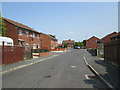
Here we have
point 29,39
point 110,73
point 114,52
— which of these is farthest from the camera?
point 29,39

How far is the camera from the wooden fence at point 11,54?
53.3ft

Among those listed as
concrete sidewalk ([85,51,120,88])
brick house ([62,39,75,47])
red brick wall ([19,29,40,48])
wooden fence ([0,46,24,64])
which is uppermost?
brick house ([62,39,75,47])

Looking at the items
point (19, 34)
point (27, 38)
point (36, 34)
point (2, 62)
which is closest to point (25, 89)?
point (2, 62)

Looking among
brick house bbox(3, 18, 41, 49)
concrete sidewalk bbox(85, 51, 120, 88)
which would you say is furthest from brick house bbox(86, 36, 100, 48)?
concrete sidewalk bbox(85, 51, 120, 88)

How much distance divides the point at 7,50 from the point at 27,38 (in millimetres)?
26142

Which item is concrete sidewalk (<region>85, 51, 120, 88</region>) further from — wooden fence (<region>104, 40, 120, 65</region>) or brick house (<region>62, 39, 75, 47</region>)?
brick house (<region>62, 39, 75, 47</region>)

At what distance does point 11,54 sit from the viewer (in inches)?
703

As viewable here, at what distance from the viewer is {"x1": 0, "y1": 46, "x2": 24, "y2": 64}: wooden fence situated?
16250 mm

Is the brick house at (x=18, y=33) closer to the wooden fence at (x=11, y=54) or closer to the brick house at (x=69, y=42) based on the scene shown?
the wooden fence at (x=11, y=54)

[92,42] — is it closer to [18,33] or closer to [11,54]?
[18,33]

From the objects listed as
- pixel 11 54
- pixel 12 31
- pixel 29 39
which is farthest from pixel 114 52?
pixel 29 39

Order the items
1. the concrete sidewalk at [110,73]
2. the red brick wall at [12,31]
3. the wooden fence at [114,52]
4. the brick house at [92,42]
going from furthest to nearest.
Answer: the brick house at [92,42] < the red brick wall at [12,31] < the wooden fence at [114,52] < the concrete sidewalk at [110,73]

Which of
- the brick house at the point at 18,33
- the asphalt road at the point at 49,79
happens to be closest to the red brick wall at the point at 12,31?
the brick house at the point at 18,33

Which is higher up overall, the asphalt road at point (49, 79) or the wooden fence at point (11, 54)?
the wooden fence at point (11, 54)
